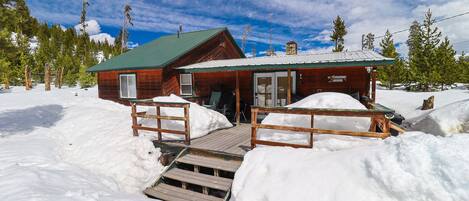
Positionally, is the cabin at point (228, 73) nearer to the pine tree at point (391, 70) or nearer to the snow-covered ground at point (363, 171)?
the snow-covered ground at point (363, 171)

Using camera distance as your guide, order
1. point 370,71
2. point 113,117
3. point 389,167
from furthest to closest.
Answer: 1. point 113,117
2. point 370,71
3. point 389,167

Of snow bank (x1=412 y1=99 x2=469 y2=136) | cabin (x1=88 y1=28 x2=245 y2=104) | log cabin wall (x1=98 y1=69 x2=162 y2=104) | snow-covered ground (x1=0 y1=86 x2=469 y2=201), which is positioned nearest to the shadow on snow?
snow-covered ground (x1=0 y1=86 x2=469 y2=201)

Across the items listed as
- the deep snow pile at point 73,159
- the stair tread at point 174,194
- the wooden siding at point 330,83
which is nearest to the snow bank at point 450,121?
the wooden siding at point 330,83

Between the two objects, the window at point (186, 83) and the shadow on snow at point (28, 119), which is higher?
the window at point (186, 83)

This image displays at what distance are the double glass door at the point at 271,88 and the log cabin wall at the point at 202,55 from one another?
352cm

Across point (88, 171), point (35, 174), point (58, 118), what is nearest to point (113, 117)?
point (58, 118)

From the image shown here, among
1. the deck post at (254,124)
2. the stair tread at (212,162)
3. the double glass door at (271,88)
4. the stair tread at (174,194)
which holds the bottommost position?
the stair tread at (174,194)

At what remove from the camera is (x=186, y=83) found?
1344 cm

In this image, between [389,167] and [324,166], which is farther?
[324,166]

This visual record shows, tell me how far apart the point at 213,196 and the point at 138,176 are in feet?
6.88

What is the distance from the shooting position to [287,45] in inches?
597

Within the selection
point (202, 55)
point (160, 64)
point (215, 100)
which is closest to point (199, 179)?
point (215, 100)

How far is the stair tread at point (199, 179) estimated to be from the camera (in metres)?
5.09

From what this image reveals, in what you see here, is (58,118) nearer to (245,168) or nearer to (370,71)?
(245,168)
